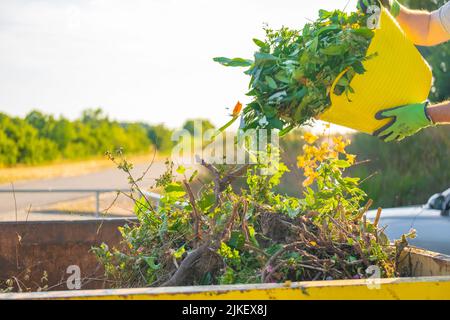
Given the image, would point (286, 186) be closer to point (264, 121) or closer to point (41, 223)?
point (41, 223)

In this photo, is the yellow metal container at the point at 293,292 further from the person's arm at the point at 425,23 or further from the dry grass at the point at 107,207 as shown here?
the dry grass at the point at 107,207

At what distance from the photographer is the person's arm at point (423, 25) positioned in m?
3.34

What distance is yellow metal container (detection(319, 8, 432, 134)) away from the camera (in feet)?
9.15

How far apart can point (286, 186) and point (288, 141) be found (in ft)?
5.91

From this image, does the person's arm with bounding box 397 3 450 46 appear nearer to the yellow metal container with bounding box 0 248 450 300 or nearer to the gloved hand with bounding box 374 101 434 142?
the gloved hand with bounding box 374 101 434 142

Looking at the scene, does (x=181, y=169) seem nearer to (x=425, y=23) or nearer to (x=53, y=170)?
(x=425, y=23)

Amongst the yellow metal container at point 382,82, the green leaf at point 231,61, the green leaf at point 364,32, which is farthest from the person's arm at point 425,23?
the green leaf at point 231,61

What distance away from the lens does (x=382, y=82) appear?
282 centimetres

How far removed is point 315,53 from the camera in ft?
8.89

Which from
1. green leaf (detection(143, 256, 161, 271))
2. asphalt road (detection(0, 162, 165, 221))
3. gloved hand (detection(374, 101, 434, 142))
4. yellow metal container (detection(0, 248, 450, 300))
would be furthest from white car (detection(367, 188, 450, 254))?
asphalt road (detection(0, 162, 165, 221))

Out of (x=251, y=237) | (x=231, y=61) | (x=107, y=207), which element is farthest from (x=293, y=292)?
(x=107, y=207)

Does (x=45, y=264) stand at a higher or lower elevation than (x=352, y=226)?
lower

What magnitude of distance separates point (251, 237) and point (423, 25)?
4.85 ft

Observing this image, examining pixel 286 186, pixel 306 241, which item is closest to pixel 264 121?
pixel 306 241
